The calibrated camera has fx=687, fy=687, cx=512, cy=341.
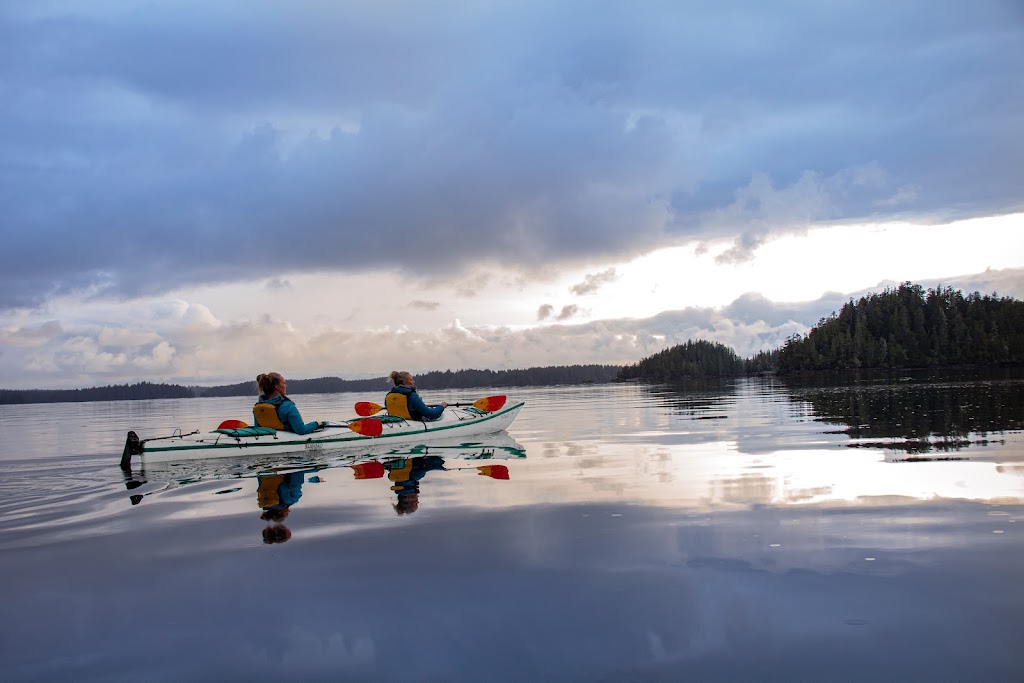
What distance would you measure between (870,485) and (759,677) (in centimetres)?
814

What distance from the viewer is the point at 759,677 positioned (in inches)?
204

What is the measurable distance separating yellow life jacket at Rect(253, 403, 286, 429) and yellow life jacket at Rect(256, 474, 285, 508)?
351cm

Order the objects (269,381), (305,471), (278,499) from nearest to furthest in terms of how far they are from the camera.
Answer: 1. (278,499)
2. (305,471)
3. (269,381)

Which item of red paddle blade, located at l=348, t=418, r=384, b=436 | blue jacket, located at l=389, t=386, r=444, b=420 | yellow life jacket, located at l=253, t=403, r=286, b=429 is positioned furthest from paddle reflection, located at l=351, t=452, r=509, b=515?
yellow life jacket, located at l=253, t=403, r=286, b=429

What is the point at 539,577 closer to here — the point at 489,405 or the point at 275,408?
the point at 275,408

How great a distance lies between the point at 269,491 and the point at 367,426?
22.4ft

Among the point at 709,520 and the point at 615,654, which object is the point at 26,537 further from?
the point at 709,520

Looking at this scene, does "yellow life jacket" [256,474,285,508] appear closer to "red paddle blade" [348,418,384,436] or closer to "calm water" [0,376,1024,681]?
"calm water" [0,376,1024,681]

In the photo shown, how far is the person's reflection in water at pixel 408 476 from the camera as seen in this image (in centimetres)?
1187

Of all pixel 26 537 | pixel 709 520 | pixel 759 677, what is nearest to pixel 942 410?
pixel 709 520

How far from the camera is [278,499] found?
509 inches

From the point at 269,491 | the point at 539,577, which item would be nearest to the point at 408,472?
the point at 269,491

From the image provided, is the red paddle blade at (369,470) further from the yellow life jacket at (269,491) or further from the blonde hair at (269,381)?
the blonde hair at (269,381)

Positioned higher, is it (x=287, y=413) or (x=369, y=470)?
(x=287, y=413)
